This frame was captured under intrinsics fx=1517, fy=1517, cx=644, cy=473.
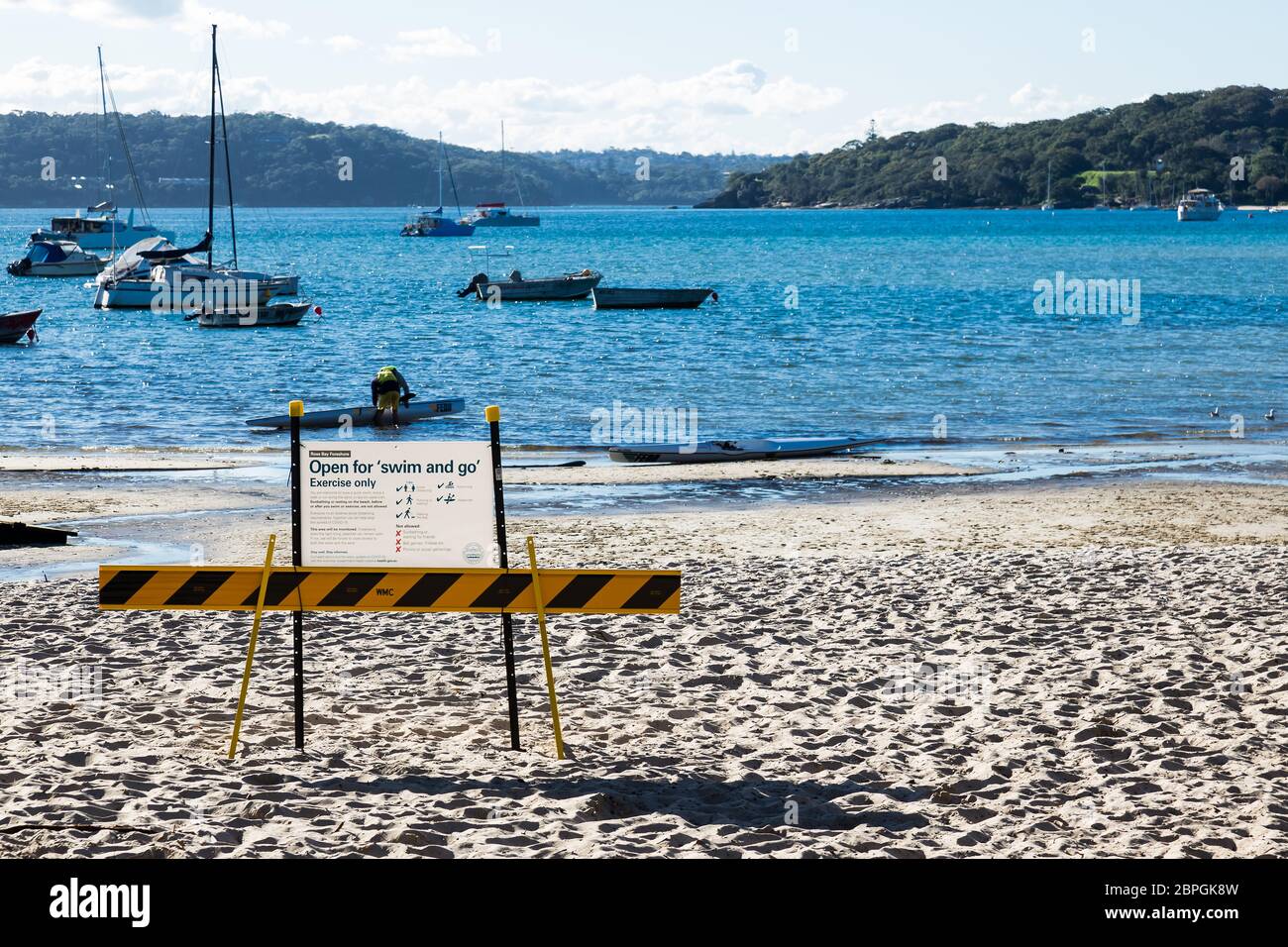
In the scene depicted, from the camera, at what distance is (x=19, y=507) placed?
20.4 meters

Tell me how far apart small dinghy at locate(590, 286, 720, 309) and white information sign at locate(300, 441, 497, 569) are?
58.7 m

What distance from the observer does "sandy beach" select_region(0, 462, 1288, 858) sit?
23.6 ft

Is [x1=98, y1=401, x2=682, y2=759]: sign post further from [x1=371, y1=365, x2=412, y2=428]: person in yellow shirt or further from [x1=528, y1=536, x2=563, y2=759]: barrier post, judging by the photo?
[x1=371, y1=365, x2=412, y2=428]: person in yellow shirt

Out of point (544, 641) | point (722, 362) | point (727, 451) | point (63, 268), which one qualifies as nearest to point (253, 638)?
point (544, 641)

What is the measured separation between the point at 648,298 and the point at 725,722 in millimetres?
59081

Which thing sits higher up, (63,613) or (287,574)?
(287,574)

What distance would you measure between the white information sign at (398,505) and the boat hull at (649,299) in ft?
193

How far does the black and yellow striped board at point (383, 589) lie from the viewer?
817 cm

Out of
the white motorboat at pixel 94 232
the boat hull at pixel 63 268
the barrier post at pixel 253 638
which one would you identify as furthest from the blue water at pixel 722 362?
the barrier post at pixel 253 638

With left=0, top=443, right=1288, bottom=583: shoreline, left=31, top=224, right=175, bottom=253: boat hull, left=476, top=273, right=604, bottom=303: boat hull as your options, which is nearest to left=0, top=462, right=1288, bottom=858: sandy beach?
left=0, top=443, right=1288, bottom=583: shoreline

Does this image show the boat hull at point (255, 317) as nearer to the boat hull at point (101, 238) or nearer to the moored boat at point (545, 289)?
the moored boat at point (545, 289)
